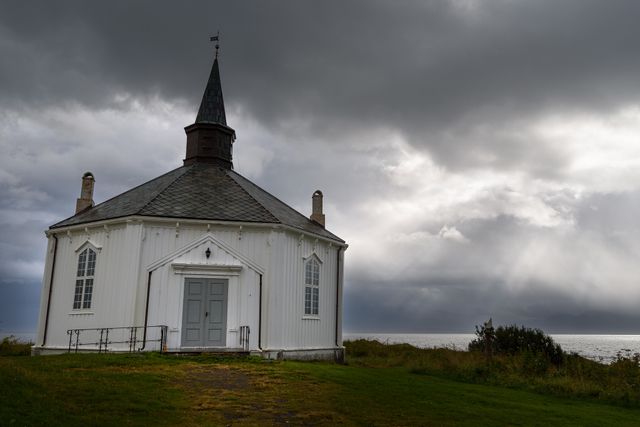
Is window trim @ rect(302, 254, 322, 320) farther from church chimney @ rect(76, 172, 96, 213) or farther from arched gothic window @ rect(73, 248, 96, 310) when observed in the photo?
church chimney @ rect(76, 172, 96, 213)

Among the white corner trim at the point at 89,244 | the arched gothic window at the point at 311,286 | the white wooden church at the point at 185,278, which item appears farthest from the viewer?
the arched gothic window at the point at 311,286

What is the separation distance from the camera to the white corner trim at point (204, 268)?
1958 cm

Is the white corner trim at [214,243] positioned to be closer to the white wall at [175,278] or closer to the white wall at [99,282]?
the white wall at [175,278]

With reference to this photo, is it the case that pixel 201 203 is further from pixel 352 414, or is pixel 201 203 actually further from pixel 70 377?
pixel 352 414

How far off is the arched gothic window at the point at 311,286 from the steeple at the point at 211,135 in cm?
706

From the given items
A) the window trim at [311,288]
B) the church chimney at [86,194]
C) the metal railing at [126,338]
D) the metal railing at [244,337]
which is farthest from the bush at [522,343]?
the church chimney at [86,194]

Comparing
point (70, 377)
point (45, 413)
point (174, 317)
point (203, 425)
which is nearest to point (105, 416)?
point (45, 413)

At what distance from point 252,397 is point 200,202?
10.9 m

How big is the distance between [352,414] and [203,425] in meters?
2.97

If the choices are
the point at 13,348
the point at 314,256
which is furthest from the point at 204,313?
the point at 13,348

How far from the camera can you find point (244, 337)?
64.2 feet

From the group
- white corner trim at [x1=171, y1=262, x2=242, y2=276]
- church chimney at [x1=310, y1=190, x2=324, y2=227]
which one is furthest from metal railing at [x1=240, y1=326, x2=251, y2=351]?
church chimney at [x1=310, y1=190, x2=324, y2=227]

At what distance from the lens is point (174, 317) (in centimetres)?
1927

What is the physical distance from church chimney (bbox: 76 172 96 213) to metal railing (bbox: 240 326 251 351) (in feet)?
32.2
